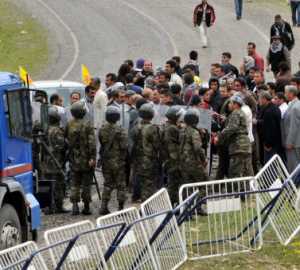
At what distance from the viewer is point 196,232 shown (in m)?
16.6

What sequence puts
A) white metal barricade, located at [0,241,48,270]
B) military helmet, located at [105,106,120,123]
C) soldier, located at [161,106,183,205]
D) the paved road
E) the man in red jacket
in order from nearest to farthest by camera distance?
white metal barricade, located at [0,241,48,270] → military helmet, located at [105,106,120,123] → soldier, located at [161,106,183,205] → the man in red jacket → the paved road

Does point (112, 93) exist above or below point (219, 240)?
above

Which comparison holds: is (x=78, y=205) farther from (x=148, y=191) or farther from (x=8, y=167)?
(x=8, y=167)

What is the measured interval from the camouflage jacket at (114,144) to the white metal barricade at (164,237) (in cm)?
328

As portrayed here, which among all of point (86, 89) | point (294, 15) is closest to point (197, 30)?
point (294, 15)

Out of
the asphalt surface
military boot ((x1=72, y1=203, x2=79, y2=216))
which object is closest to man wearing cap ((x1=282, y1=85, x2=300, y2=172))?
military boot ((x1=72, y1=203, x2=79, y2=216))

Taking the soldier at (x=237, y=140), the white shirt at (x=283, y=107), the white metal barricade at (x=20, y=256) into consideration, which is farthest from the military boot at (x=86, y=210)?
the white metal barricade at (x=20, y=256)

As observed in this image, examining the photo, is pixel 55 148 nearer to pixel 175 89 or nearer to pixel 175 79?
pixel 175 89

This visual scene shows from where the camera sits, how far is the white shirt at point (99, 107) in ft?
72.6

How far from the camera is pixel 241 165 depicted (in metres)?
20.3

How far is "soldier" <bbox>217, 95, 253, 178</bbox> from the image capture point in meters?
20.1

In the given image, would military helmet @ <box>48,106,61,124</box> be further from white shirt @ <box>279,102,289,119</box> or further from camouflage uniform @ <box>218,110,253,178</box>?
white shirt @ <box>279,102,289,119</box>

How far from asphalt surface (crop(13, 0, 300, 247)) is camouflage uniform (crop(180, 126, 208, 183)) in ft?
57.2

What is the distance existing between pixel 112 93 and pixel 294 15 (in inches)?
876
